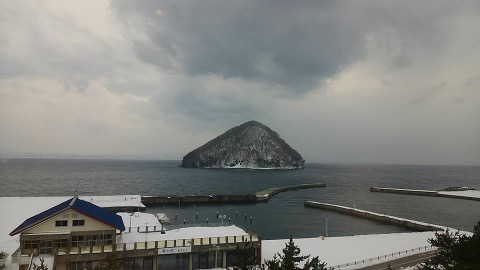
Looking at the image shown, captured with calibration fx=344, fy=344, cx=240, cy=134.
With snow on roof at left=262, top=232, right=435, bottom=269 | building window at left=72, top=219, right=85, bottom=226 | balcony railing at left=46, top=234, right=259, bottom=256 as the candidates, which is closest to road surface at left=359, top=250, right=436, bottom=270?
snow on roof at left=262, top=232, right=435, bottom=269

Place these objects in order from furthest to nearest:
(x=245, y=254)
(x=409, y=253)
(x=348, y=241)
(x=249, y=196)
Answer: (x=249, y=196) → (x=348, y=241) → (x=409, y=253) → (x=245, y=254)

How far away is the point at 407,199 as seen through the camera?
14562 centimetres

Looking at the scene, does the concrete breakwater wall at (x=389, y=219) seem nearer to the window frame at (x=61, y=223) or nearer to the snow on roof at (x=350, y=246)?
the snow on roof at (x=350, y=246)

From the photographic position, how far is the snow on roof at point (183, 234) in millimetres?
44531

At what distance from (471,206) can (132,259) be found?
12704cm

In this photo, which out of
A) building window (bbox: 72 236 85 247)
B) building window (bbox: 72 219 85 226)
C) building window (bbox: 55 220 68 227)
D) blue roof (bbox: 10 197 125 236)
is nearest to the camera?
blue roof (bbox: 10 197 125 236)

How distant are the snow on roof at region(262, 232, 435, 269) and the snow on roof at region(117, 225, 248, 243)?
6.15 metres

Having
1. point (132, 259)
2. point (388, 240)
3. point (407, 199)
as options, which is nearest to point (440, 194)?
point (407, 199)

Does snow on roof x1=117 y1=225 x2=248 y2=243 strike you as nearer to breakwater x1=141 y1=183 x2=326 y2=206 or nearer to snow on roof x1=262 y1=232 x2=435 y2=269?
snow on roof x1=262 y1=232 x2=435 y2=269

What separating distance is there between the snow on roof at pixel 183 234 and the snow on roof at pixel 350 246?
20.2ft

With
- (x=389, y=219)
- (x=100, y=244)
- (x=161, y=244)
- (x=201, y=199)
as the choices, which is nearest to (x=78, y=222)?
(x=100, y=244)

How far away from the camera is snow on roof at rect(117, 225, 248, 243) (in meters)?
44.5

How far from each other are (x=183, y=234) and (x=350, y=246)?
91.6 ft

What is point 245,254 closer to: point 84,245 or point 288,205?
point 84,245
